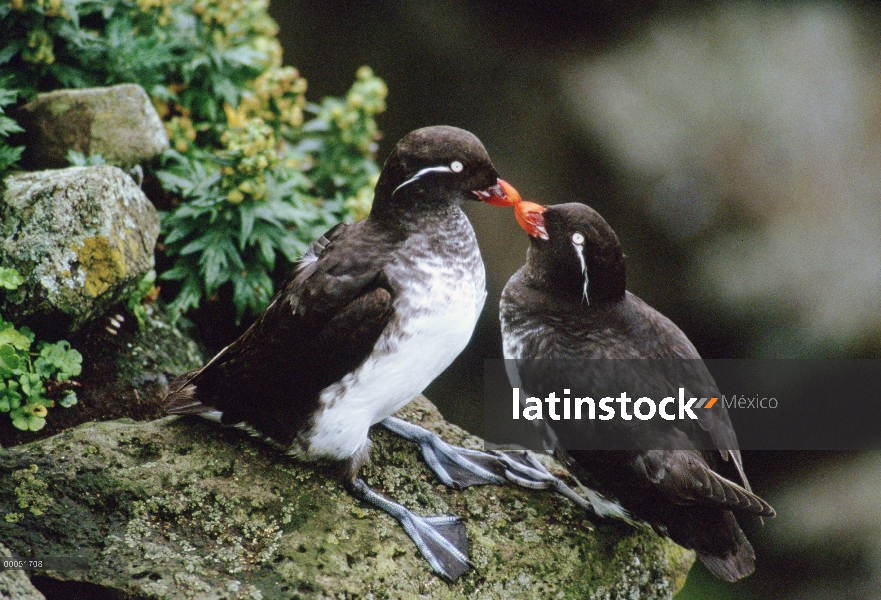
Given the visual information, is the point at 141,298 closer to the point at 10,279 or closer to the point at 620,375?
the point at 10,279

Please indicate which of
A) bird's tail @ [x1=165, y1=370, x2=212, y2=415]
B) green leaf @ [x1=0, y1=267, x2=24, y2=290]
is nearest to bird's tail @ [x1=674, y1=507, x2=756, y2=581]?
bird's tail @ [x1=165, y1=370, x2=212, y2=415]

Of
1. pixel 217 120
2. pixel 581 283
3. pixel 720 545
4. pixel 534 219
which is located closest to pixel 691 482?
pixel 720 545

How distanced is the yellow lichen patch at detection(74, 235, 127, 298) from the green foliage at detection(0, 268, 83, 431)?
305 millimetres

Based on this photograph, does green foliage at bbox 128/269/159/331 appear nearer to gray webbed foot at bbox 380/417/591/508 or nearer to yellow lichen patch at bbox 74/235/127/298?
yellow lichen patch at bbox 74/235/127/298

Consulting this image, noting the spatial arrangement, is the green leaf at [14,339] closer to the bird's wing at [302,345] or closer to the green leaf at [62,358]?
Answer: the green leaf at [62,358]

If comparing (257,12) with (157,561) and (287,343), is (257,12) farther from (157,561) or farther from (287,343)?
(157,561)

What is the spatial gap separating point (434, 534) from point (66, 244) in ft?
7.57

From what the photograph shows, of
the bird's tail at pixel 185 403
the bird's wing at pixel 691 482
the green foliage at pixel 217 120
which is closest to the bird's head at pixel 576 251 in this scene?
the bird's wing at pixel 691 482

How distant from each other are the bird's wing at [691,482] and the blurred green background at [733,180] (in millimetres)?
2858

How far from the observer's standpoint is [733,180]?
6.05m

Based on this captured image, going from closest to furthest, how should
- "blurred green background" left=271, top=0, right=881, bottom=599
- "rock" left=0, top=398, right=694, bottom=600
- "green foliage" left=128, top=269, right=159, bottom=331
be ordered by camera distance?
"rock" left=0, top=398, right=694, bottom=600 < "green foliage" left=128, top=269, right=159, bottom=331 < "blurred green background" left=271, top=0, right=881, bottom=599

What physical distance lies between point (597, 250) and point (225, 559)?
2.19 m

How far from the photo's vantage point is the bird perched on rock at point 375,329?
3.47 m

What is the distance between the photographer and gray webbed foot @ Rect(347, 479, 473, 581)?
140 inches
